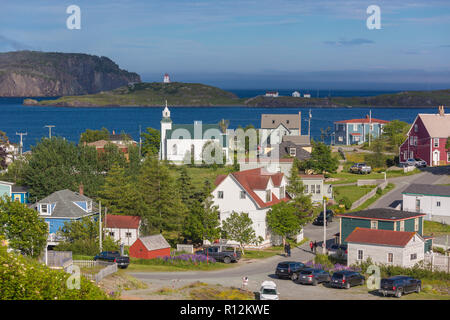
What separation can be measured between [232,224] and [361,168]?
34.2m

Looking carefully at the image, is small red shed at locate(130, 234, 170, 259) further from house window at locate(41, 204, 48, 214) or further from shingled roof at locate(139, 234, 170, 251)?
house window at locate(41, 204, 48, 214)

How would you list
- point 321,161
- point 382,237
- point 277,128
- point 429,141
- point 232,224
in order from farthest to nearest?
1. point 277,128
2. point 429,141
3. point 321,161
4. point 232,224
5. point 382,237

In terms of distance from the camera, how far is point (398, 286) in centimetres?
3503

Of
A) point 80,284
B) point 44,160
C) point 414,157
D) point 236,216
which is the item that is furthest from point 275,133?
point 80,284

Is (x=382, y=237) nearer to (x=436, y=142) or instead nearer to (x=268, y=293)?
(x=268, y=293)

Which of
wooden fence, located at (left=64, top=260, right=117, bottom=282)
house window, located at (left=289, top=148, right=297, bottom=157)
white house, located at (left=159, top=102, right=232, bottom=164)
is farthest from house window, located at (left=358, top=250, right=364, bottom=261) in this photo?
white house, located at (left=159, top=102, right=232, bottom=164)

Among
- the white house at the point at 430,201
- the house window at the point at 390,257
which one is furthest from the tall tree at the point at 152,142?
the house window at the point at 390,257

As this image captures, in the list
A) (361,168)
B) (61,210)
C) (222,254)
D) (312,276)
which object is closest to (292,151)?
(361,168)

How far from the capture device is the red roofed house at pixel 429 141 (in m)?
82.1

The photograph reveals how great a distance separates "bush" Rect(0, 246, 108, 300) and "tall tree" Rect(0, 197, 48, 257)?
1481 centimetres

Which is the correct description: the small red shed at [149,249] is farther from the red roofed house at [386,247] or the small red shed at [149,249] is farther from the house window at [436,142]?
the house window at [436,142]

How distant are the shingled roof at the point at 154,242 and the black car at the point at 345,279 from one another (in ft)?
45.1

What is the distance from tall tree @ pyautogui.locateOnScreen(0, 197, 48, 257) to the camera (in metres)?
40.4

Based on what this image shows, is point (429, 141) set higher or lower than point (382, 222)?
higher
